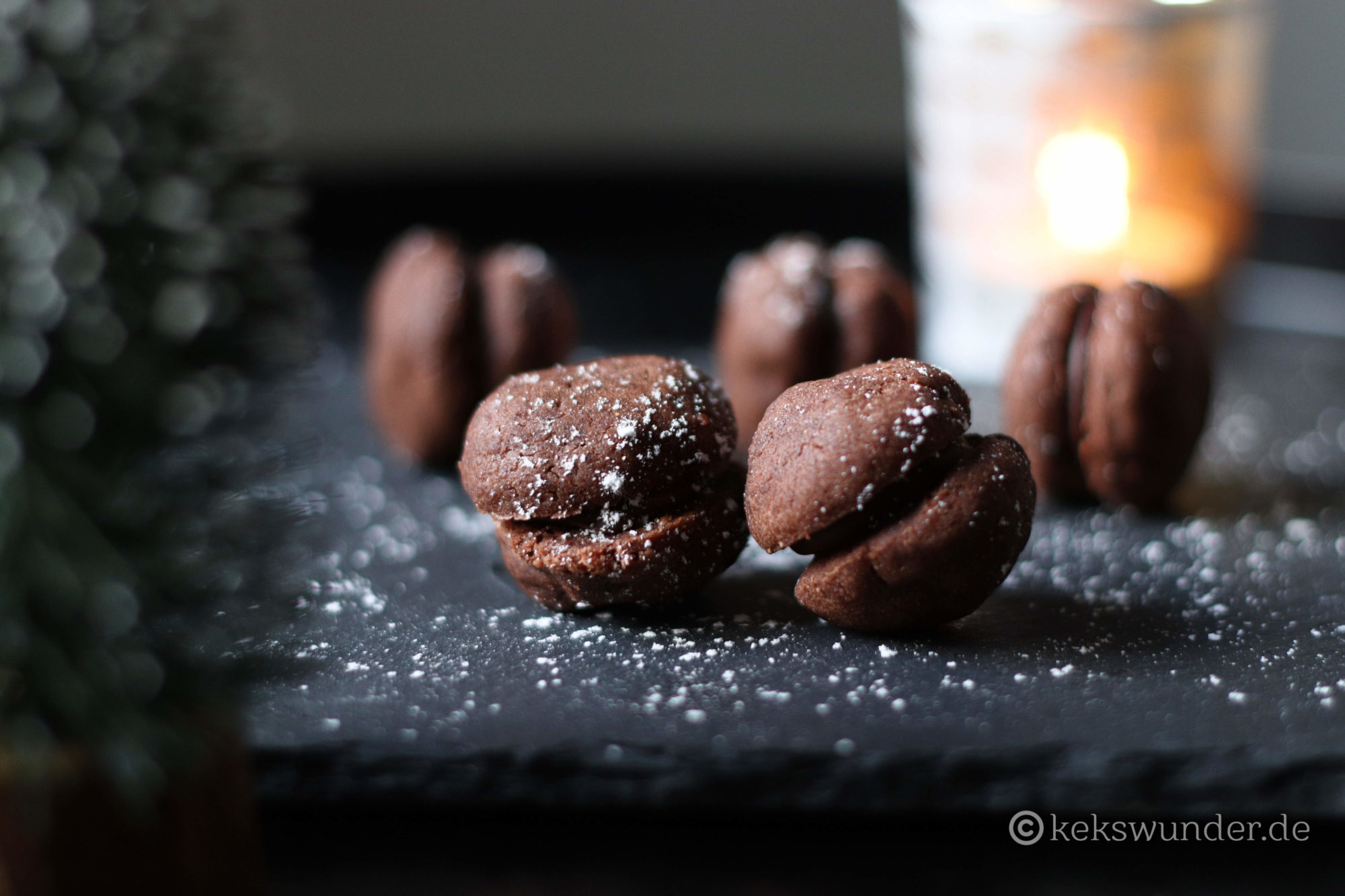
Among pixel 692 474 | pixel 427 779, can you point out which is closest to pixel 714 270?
pixel 692 474

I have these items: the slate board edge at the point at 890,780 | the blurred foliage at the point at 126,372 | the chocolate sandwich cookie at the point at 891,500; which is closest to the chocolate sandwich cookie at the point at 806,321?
the chocolate sandwich cookie at the point at 891,500

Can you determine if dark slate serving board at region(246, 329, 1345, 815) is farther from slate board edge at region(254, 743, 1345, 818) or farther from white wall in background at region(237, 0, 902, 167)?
white wall in background at region(237, 0, 902, 167)

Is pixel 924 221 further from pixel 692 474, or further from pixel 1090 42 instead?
pixel 692 474

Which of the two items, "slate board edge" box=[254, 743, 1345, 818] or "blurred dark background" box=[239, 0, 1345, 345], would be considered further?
"blurred dark background" box=[239, 0, 1345, 345]

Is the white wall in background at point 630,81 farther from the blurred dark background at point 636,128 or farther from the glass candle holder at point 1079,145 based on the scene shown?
the glass candle holder at point 1079,145

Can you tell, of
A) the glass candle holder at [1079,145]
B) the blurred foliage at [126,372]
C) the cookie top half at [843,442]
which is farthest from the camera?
the glass candle holder at [1079,145]

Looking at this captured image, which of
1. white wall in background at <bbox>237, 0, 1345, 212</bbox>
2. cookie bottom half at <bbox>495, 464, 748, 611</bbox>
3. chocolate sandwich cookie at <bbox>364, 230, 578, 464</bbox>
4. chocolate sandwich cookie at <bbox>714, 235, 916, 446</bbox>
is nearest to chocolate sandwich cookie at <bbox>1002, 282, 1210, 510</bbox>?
chocolate sandwich cookie at <bbox>714, 235, 916, 446</bbox>
